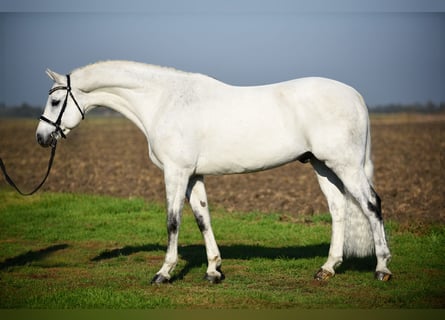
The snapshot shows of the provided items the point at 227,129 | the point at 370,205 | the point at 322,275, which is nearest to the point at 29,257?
the point at 227,129

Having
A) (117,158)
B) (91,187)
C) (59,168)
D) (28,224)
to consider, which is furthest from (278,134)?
(117,158)

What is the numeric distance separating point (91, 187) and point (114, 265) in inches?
451

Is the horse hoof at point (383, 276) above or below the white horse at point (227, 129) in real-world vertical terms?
below

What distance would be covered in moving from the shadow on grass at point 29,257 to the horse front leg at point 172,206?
3174 mm

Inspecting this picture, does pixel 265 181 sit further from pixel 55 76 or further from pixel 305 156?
pixel 55 76

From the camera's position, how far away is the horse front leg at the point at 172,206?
27.0 ft

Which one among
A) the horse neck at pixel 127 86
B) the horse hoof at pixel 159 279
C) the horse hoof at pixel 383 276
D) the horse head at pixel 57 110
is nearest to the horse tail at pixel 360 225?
the horse hoof at pixel 383 276

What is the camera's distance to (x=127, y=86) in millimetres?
8734

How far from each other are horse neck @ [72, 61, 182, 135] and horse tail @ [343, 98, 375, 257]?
2864 millimetres

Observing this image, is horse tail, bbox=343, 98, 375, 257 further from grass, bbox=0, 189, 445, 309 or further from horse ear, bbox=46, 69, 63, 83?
horse ear, bbox=46, 69, 63, 83

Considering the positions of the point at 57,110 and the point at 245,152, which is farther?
the point at 57,110

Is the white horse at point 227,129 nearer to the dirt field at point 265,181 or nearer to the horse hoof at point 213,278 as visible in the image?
the horse hoof at point 213,278

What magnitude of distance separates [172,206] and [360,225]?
2.60 m

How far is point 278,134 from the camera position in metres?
8.30
